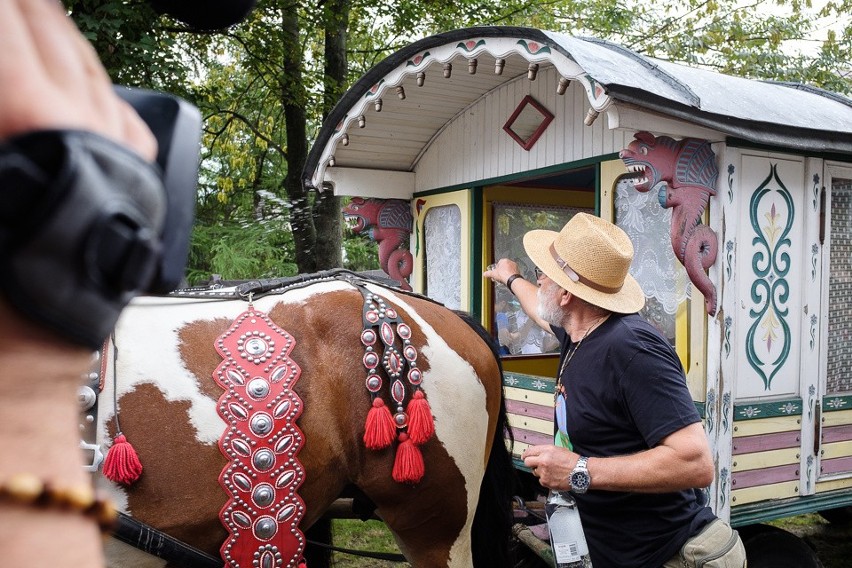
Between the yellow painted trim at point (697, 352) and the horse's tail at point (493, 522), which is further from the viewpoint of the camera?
the yellow painted trim at point (697, 352)

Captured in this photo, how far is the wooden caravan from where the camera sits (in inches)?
124

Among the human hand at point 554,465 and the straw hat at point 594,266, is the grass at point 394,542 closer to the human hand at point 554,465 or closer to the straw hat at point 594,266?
the human hand at point 554,465

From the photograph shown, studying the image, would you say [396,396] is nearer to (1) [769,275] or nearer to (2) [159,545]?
(2) [159,545]

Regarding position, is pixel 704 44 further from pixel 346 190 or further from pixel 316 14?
pixel 346 190

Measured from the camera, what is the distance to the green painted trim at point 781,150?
10.8 ft

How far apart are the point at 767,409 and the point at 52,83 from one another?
11.8ft

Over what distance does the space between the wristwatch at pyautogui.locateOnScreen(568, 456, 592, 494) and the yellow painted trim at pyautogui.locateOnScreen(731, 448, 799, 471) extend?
1559 millimetres

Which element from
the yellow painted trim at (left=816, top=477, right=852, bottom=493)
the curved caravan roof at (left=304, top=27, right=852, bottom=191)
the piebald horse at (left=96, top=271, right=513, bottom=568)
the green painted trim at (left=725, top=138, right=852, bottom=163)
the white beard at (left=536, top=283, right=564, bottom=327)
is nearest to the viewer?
the piebald horse at (left=96, top=271, right=513, bottom=568)

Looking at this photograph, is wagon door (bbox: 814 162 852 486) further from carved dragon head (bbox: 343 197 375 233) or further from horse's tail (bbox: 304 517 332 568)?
carved dragon head (bbox: 343 197 375 233)

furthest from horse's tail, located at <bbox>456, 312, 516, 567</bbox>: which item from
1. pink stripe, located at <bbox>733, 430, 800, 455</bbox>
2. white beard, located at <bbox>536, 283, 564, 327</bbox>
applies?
pink stripe, located at <bbox>733, 430, 800, 455</bbox>

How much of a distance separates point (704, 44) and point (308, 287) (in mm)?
9826

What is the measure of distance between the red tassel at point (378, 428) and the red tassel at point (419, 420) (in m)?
0.08

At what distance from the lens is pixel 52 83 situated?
0.45 meters

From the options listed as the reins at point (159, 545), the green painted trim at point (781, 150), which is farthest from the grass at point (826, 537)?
the reins at point (159, 545)
